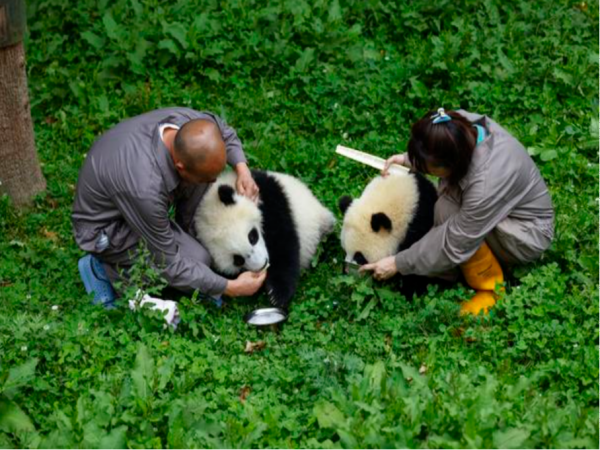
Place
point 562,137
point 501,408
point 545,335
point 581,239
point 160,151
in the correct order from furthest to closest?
point 562,137 < point 581,239 < point 160,151 < point 545,335 < point 501,408

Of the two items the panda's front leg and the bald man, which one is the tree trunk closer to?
the bald man

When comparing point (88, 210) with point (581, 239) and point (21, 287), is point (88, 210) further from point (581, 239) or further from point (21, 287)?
point (581, 239)

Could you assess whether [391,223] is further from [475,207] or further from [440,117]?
[440,117]

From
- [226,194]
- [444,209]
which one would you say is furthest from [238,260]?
[444,209]

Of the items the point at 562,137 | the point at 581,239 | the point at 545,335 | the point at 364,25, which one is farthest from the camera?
the point at 364,25

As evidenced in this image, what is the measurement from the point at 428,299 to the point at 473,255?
15.5 inches

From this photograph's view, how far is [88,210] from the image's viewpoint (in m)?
5.10

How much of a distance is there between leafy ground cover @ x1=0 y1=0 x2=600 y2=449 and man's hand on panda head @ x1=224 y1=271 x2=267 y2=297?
0.17 meters

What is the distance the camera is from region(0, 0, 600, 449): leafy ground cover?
3930mm

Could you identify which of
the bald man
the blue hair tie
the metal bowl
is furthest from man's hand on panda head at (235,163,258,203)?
the blue hair tie

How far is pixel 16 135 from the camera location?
6.16 m

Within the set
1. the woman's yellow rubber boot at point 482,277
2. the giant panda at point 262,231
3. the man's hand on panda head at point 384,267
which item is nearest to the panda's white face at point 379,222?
the man's hand on panda head at point 384,267

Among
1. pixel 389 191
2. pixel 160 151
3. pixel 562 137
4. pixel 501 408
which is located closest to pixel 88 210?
pixel 160 151

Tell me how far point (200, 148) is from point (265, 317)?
3.93ft
